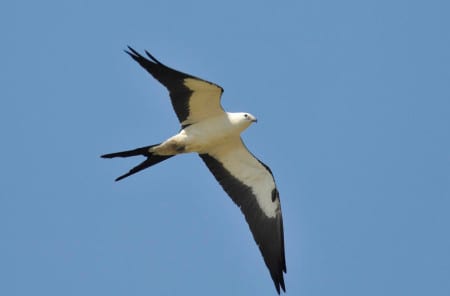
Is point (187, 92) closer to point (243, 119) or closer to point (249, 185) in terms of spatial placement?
point (243, 119)

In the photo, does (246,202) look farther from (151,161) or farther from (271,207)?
(151,161)

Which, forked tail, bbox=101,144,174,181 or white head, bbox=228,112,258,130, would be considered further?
white head, bbox=228,112,258,130

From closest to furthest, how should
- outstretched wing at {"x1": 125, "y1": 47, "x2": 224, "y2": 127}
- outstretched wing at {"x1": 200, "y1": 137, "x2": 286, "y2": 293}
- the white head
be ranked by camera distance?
1. outstretched wing at {"x1": 125, "y1": 47, "x2": 224, "y2": 127}
2. the white head
3. outstretched wing at {"x1": 200, "y1": 137, "x2": 286, "y2": 293}

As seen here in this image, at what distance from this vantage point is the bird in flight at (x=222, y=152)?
632 inches

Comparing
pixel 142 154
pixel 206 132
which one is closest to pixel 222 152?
pixel 206 132

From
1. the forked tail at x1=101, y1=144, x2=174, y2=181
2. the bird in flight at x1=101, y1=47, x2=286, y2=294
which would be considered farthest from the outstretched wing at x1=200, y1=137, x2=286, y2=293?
the forked tail at x1=101, y1=144, x2=174, y2=181

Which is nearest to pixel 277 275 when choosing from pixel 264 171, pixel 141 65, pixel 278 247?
pixel 278 247

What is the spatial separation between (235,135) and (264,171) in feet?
Answer: 3.16

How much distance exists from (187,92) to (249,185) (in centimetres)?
214

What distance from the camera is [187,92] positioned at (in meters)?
16.2

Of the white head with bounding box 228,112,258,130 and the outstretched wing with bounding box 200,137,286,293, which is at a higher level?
the white head with bounding box 228,112,258,130

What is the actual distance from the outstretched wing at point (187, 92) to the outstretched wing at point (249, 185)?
0.77 metres

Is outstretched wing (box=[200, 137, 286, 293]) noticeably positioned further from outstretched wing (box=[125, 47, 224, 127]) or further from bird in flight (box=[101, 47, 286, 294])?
outstretched wing (box=[125, 47, 224, 127])

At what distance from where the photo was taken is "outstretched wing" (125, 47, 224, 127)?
15.7 metres
